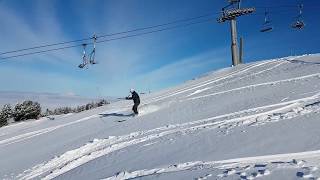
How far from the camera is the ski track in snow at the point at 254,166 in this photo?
31.0ft

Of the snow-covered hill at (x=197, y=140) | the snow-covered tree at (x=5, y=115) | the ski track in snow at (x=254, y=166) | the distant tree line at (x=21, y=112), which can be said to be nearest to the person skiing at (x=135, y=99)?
the snow-covered hill at (x=197, y=140)

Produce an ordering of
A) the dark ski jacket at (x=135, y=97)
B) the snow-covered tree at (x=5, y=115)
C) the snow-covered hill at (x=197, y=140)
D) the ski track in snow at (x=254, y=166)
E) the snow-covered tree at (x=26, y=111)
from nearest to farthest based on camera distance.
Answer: the ski track in snow at (x=254, y=166) < the snow-covered hill at (x=197, y=140) < the dark ski jacket at (x=135, y=97) < the snow-covered tree at (x=26, y=111) < the snow-covered tree at (x=5, y=115)

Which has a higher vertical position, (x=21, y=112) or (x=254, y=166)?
(x=21, y=112)

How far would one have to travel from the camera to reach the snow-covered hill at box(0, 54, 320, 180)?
1109 cm

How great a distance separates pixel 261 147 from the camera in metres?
12.6

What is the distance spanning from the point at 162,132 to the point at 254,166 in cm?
944

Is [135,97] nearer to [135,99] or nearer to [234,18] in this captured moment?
[135,99]

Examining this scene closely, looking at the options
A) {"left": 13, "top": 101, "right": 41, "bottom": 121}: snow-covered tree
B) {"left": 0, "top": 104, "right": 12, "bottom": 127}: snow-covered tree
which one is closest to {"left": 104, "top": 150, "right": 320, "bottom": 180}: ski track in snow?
{"left": 13, "top": 101, "right": 41, "bottom": 121}: snow-covered tree

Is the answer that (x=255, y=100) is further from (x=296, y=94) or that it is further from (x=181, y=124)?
(x=181, y=124)

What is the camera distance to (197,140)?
15719 millimetres

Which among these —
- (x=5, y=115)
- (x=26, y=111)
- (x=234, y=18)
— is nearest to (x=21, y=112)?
(x=26, y=111)

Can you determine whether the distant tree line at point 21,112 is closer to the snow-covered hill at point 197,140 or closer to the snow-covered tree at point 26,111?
the snow-covered tree at point 26,111

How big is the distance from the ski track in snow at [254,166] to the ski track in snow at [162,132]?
4.80m

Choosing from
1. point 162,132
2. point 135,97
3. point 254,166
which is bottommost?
point 254,166
